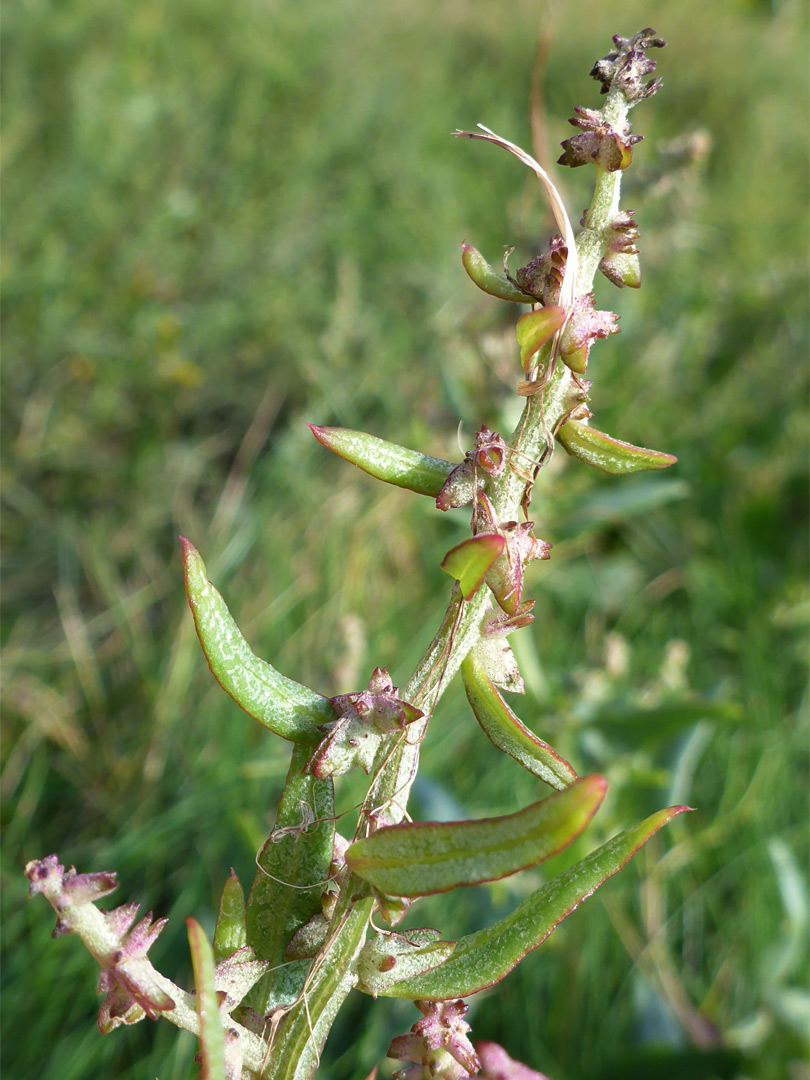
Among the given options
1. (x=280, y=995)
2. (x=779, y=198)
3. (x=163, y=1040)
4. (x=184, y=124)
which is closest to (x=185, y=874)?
(x=163, y=1040)

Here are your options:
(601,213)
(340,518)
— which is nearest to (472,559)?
(601,213)

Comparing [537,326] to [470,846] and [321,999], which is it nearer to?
[470,846]

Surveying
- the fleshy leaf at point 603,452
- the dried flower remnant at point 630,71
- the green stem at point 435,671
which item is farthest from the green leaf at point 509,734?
the dried flower remnant at point 630,71

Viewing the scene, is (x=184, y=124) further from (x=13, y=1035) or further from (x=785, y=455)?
(x=13, y=1035)

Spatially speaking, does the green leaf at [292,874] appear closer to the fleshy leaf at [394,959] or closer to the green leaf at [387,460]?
the fleshy leaf at [394,959]

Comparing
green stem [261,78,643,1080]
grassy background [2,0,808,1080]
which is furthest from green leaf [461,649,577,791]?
grassy background [2,0,808,1080]

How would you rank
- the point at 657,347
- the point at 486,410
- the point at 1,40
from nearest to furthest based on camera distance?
the point at 486,410
the point at 657,347
the point at 1,40
